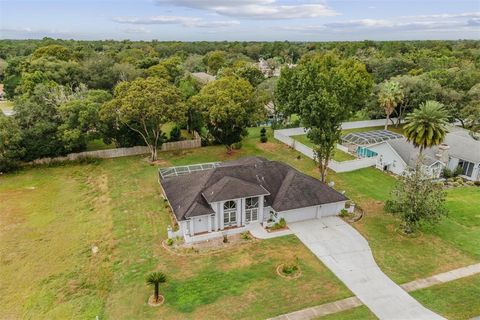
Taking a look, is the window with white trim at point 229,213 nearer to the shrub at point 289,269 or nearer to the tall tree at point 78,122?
the shrub at point 289,269

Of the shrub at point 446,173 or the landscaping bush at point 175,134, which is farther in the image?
the landscaping bush at point 175,134

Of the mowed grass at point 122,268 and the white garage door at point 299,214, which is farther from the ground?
the white garage door at point 299,214

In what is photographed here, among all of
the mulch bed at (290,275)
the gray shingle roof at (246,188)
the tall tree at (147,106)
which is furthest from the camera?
the tall tree at (147,106)

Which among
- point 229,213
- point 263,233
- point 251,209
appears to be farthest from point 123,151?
point 263,233

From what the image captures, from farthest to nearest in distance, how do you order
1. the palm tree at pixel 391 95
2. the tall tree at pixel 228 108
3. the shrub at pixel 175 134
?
the palm tree at pixel 391 95 → the shrub at pixel 175 134 → the tall tree at pixel 228 108

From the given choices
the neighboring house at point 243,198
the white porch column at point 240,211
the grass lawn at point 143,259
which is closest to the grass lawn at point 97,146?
the grass lawn at point 143,259

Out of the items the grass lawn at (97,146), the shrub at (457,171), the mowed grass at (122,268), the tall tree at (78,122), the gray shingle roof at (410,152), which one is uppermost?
the tall tree at (78,122)
